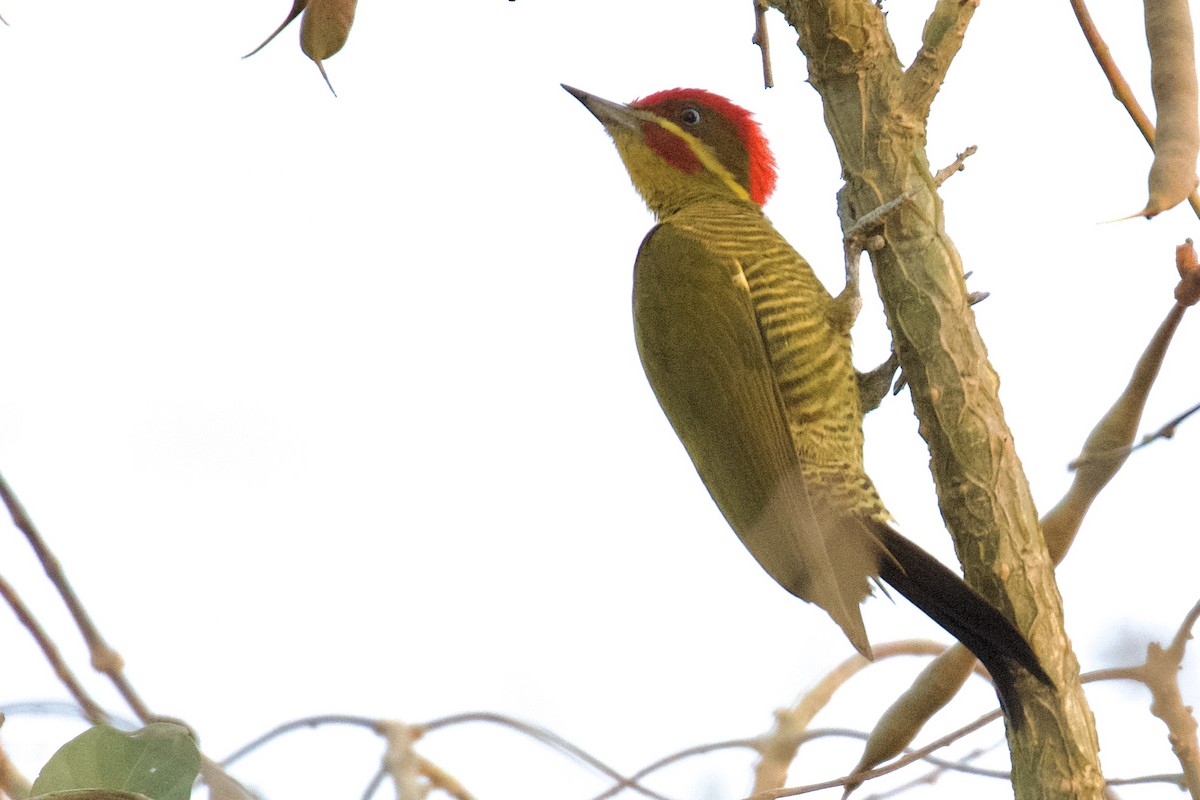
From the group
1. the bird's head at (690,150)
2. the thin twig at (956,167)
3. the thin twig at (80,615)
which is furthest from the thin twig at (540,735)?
the bird's head at (690,150)

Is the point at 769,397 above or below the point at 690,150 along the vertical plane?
below

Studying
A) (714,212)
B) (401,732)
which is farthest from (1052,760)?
(714,212)

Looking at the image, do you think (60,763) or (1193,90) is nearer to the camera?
(60,763)

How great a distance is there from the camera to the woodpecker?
2.63 meters

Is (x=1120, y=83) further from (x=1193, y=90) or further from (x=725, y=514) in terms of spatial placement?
(x=725, y=514)

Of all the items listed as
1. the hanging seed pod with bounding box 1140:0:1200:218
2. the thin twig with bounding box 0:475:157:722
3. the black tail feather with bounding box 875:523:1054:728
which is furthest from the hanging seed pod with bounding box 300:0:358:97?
the black tail feather with bounding box 875:523:1054:728

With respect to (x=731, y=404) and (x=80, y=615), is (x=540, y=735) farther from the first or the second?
(x=731, y=404)

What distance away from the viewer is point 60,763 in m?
1.31

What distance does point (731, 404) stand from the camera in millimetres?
2951

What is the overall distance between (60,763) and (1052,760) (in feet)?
4.53

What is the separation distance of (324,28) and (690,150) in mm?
1874

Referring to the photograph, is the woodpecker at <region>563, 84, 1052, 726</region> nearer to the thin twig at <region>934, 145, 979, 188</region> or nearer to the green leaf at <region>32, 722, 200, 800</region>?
the thin twig at <region>934, 145, 979, 188</region>

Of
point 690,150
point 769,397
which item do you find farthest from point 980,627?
point 690,150

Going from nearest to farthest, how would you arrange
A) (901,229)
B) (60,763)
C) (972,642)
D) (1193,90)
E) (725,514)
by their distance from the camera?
(60,763)
(1193,90)
(972,642)
(901,229)
(725,514)
